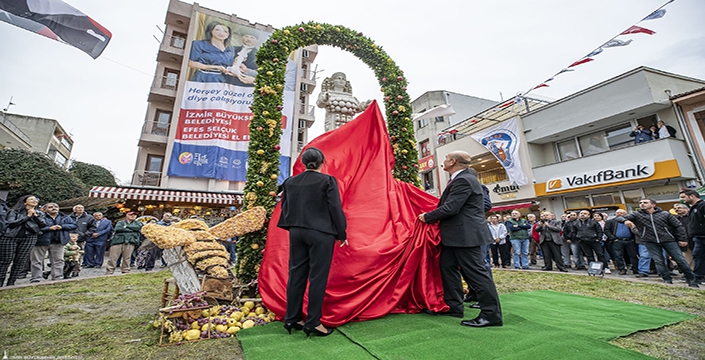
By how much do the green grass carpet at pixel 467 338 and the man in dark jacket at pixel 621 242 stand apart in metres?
5.07

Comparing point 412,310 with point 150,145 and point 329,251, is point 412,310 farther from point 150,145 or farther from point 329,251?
point 150,145

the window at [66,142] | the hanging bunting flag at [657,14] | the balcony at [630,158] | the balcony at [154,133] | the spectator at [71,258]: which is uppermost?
the window at [66,142]

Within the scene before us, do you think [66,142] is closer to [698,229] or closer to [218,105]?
[218,105]

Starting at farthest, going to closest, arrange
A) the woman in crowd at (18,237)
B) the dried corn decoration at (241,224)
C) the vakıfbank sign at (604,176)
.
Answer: the vakıfbank sign at (604,176) → the woman in crowd at (18,237) → the dried corn decoration at (241,224)

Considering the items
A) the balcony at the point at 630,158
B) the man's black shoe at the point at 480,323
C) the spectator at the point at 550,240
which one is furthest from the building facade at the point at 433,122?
the man's black shoe at the point at 480,323

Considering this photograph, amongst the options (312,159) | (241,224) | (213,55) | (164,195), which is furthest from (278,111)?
(213,55)

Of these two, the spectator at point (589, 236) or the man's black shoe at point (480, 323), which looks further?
the spectator at point (589, 236)

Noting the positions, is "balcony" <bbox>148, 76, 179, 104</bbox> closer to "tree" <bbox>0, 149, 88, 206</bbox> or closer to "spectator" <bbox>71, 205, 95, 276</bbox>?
"tree" <bbox>0, 149, 88, 206</bbox>

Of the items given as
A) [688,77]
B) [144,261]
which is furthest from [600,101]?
[144,261]

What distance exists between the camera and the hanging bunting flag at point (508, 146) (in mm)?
15867

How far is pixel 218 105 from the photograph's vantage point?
18000 millimetres

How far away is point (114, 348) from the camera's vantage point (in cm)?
240

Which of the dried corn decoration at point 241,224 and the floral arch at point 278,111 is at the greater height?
the floral arch at point 278,111

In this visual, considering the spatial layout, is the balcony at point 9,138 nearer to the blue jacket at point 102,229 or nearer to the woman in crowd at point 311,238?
the blue jacket at point 102,229
